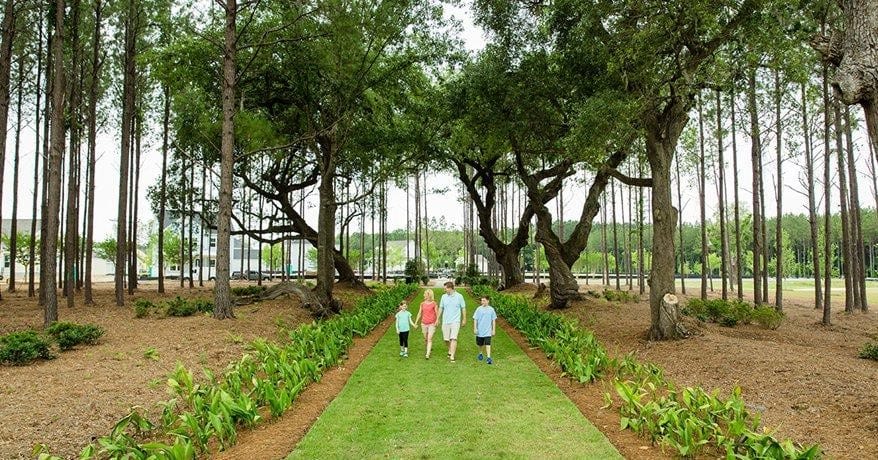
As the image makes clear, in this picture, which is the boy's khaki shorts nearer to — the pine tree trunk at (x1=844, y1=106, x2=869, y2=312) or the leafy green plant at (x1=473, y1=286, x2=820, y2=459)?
the leafy green plant at (x1=473, y1=286, x2=820, y2=459)

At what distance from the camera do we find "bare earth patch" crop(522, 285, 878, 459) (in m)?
5.45

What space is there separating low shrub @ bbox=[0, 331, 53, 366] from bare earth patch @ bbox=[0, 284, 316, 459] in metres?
0.17

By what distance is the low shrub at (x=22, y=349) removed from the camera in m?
8.08

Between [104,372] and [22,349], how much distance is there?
67.7 inches

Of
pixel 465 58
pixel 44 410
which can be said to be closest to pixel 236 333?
pixel 44 410

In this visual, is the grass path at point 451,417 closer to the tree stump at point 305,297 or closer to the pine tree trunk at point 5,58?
the tree stump at point 305,297

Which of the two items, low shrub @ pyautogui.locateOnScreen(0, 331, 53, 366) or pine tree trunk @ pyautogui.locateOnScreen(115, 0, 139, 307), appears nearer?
low shrub @ pyautogui.locateOnScreen(0, 331, 53, 366)

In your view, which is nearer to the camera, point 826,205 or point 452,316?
point 452,316

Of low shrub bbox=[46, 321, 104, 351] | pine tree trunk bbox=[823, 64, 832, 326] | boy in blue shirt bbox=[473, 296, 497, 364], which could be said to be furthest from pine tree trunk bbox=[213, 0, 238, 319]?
pine tree trunk bbox=[823, 64, 832, 326]

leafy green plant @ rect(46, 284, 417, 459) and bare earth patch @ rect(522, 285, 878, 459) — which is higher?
leafy green plant @ rect(46, 284, 417, 459)

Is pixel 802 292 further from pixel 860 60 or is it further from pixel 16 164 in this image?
pixel 16 164

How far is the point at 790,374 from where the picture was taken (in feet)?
24.6

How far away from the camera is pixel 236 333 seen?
36.6 ft

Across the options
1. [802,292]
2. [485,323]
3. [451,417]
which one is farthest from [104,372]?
[802,292]
